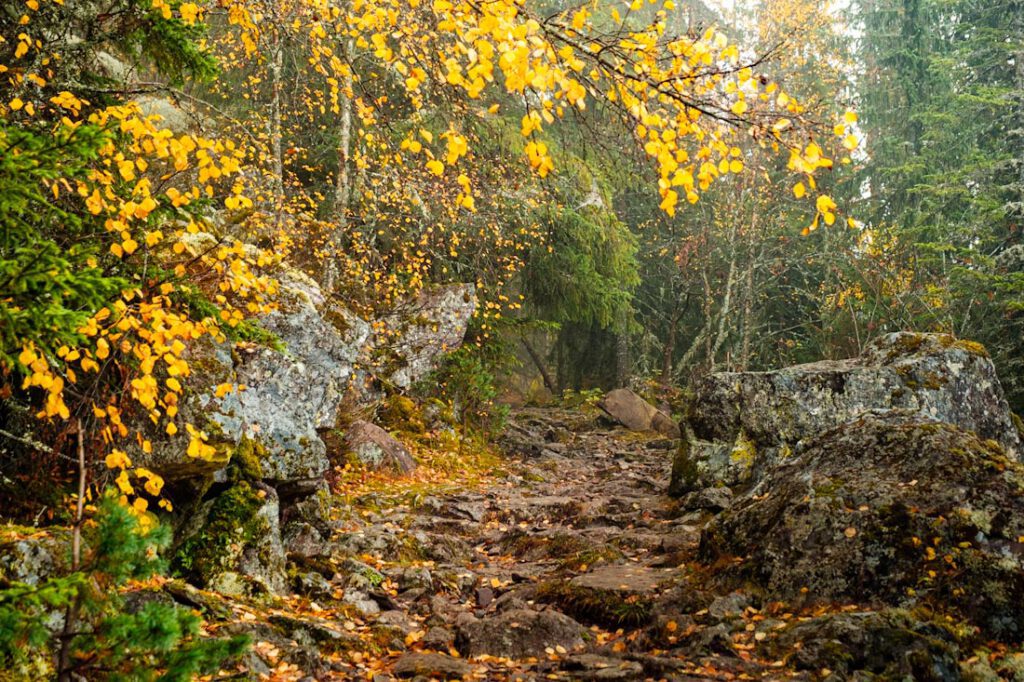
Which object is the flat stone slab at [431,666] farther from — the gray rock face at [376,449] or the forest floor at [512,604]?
the gray rock face at [376,449]

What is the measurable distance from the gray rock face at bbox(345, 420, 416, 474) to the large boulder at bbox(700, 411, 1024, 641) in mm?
5867

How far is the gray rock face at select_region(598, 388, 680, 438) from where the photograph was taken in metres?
18.7

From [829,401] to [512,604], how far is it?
19.0ft

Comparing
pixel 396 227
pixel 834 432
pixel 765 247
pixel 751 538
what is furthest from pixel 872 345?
pixel 765 247

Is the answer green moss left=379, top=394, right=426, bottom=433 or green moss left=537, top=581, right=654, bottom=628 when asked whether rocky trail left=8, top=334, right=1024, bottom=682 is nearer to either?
green moss left=537, top=581, right=654, bottom=628

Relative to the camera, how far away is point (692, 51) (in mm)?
3520

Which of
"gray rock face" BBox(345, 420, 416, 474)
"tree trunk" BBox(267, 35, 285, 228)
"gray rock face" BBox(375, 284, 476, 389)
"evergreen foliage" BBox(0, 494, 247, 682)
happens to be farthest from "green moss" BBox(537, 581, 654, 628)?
"gray rock face" BBox(375, 284, 476, 389)

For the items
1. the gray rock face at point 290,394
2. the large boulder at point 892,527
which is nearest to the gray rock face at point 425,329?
the gray rock face at point 290,394

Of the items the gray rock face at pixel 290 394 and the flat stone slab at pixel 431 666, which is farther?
the gray rock face at pixel 290 394

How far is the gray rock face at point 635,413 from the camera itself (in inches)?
736

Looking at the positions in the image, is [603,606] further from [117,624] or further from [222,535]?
[117,624]

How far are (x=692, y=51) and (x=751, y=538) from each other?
4139 mm

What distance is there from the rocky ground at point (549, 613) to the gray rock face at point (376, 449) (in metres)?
1.47

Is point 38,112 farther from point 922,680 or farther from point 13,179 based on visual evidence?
point 922,680
